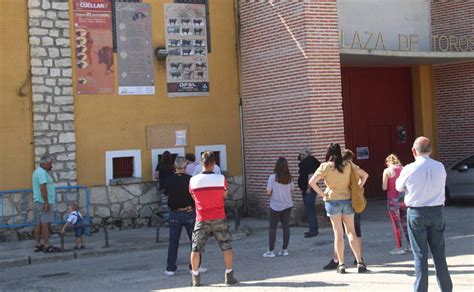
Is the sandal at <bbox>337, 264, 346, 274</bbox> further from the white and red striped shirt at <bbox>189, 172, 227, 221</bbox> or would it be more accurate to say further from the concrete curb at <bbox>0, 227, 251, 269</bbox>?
the concrete curb at <bbox>0, 227, 251, 269</bbox>

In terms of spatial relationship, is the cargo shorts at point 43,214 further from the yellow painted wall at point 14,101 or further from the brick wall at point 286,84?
the brick wall at point 286,84

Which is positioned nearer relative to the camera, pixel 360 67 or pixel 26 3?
pixel 26 3

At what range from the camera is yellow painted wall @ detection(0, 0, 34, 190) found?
14602 mm

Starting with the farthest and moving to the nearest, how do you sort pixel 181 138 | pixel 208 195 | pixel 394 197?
pixel 181 138, pixel 394 197, pixel 208 195

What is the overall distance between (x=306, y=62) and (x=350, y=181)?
6497mm

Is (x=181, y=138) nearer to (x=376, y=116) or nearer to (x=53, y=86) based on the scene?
(x=53, y=86)

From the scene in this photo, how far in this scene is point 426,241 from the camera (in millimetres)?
7023

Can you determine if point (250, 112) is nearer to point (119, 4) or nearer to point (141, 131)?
point (141, 131)

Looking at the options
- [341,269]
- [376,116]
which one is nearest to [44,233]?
[341,269]

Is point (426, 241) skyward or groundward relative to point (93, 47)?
groundward

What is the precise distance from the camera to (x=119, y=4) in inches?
628

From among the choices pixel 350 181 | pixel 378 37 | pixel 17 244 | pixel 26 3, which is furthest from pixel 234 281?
pixel 378 37

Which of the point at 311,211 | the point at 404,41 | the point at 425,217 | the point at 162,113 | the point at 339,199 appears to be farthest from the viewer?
the point at 404,41

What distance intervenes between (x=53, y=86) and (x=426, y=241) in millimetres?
10461
